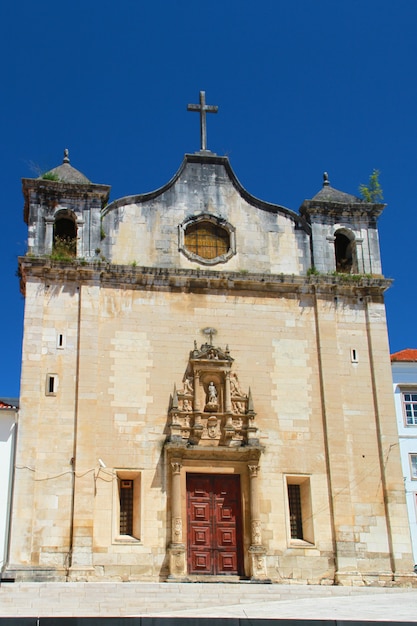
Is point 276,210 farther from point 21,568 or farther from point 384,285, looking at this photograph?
point 21,568

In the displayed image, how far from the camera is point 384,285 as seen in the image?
2684 cm

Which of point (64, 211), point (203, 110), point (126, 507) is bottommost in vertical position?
point (126, 507)

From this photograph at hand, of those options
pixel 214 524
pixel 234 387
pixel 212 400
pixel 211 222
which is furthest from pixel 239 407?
pixel 211 222

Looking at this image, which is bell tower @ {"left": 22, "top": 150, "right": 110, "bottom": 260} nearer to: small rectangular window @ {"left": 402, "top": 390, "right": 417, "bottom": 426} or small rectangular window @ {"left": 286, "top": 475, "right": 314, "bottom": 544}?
small rectangular window @ {"left": 286, "top": 475, "right": 314, "bottom": 544}

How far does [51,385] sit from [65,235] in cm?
514

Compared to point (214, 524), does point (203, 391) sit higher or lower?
higher

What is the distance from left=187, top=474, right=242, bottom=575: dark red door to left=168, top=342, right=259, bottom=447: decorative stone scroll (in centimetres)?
108

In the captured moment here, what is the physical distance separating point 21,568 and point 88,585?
93.7 inches

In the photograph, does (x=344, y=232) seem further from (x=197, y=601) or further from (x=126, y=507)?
(x=197, y=601)

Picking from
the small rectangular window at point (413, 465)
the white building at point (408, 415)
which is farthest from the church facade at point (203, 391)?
the small rectangular window at point (413, 465)

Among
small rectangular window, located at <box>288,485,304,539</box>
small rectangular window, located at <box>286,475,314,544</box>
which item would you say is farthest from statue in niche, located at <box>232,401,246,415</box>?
small rectangular window, located at <box>288,485,304,539</box>

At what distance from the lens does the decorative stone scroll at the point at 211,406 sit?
24.0 meters

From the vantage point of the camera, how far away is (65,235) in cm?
2667

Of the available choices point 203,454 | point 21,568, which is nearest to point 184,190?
point 203,454
